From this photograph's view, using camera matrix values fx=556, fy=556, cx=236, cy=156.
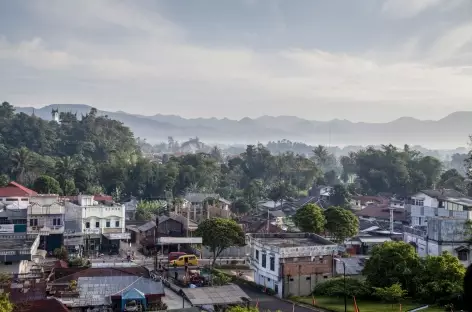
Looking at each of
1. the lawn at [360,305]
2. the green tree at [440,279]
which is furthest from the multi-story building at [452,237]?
the lawn at [360,305]

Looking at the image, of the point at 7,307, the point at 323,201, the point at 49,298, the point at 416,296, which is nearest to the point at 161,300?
the point at 49,298

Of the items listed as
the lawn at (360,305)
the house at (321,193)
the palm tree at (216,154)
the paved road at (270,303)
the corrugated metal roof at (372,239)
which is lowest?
the paved road at (270,303)

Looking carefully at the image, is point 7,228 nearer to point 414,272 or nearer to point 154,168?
point 414,272

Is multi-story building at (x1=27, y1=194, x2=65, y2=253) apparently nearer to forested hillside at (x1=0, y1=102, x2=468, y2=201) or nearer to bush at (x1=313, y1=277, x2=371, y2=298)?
forested hillside at (x1=0, y1=102, x2=468, y2=201)

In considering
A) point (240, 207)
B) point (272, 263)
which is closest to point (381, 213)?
point (240, 207)

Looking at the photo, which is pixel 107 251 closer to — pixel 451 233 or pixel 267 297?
pixel 267 297

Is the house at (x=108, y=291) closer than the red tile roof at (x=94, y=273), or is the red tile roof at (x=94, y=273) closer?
the house at (x=108, y=291)

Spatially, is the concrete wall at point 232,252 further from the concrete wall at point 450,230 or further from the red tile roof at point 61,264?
the concrete wall at point 450,230

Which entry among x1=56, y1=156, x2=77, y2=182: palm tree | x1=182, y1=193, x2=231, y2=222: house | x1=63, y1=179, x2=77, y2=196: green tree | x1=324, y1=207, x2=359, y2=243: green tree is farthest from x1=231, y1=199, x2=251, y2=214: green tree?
x1=324, y1=207, x2=359, y2=243: green tree
